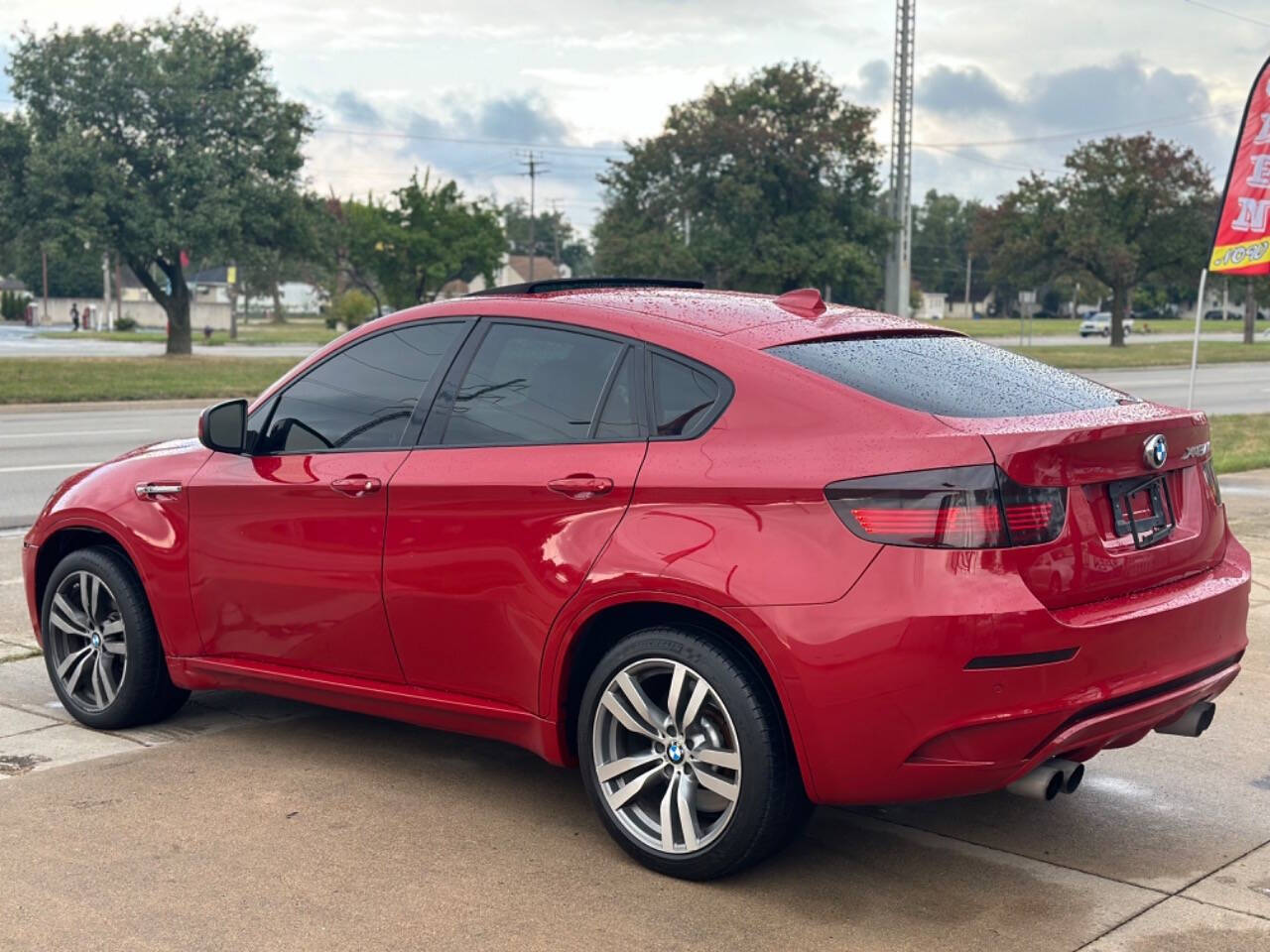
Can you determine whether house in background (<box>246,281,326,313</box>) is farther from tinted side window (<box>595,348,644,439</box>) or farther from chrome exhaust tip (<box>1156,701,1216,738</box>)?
chrome exhaust tip (<box>1156,701,1216,738</box>)

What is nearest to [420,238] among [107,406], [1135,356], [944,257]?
[1135,356]

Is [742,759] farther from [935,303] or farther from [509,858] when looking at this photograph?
[935,303]

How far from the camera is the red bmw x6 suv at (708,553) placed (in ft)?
12.5

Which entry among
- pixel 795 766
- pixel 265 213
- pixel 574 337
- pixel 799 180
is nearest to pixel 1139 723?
pixel 795 766

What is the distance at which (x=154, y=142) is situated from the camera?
42094 millimetres

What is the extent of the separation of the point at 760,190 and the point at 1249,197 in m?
44.0

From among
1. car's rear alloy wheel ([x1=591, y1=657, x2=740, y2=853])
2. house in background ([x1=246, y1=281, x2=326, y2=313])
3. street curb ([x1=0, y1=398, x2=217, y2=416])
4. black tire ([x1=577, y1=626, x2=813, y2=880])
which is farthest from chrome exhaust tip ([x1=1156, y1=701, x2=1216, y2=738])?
house in background ([x1=246, y1=281, x2=326, y2=313])

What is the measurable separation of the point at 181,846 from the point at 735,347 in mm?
2099

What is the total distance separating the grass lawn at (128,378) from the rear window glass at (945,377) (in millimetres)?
21276

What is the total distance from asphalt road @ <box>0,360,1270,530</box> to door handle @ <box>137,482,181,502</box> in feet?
19.8

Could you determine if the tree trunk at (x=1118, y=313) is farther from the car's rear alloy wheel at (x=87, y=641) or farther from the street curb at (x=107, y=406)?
the car's rear alloy wheel at (x=87, y=641)

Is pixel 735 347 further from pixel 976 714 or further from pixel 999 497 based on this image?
pixel 976 714

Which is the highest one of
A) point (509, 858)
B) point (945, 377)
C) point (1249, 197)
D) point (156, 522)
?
point (1249, 197)

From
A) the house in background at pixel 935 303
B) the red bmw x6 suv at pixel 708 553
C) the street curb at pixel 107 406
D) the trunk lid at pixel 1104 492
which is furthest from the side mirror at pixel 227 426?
the house in background at pixel 935 303
